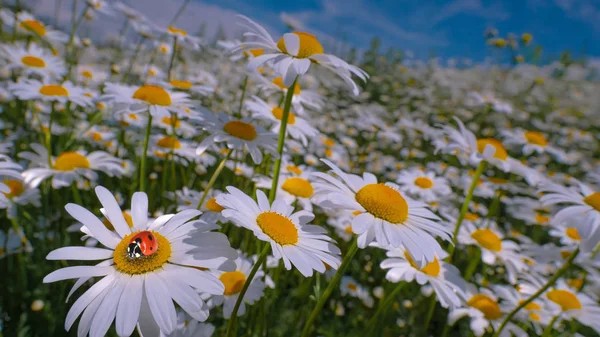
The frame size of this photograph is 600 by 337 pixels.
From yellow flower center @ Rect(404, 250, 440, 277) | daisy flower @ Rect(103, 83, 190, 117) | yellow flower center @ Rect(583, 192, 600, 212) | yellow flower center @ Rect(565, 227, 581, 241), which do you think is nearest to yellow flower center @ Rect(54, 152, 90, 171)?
daisy flower @ Rect(103, 83, 190, 117)

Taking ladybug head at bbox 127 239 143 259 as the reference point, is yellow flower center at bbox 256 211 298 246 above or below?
above

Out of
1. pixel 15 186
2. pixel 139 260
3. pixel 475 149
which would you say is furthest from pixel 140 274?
pixel 475 149

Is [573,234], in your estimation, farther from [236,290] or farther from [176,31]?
[176,31]

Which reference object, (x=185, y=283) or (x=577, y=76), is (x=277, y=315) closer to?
(x=185, y=283)

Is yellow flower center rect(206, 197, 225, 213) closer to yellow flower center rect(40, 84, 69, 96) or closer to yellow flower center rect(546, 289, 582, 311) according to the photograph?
yellow flower center rect(40, 84, 69, 96)

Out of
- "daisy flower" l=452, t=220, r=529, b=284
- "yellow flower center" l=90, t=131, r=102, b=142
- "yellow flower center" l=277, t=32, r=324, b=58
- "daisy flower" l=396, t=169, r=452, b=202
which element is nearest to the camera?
"yellow flower center" l=277, t=32, r=324, b=58

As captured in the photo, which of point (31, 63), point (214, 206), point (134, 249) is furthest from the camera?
point (31, 63)
